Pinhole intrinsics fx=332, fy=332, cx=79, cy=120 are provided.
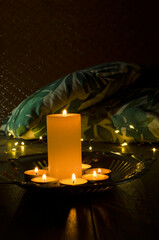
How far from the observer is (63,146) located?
69 centimetres

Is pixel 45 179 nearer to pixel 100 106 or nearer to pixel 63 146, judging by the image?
pixel 63 146

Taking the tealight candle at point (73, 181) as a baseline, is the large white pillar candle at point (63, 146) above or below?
above

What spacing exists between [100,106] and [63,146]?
2.68 ft

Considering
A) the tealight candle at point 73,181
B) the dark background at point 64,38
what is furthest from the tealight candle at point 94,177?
the dark background at point 64,38

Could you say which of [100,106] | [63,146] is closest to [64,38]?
[100,106]

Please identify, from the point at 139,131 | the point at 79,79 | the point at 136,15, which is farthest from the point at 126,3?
the point at 139,131

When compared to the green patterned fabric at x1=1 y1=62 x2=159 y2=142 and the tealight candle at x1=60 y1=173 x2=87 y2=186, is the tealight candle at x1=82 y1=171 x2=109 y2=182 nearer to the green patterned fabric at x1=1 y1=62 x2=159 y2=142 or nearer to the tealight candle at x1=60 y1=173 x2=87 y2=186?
the tealight candle at x1=60 y1=173 x2=87 y2=186

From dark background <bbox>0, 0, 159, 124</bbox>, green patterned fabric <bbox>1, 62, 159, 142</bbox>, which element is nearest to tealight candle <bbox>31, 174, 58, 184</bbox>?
green patterned fabric <bbox>1, 62, 159, 142</bbox>

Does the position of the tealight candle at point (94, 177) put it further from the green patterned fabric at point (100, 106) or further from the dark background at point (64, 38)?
the dark background at point (64, 38)

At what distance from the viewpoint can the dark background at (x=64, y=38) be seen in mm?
2143

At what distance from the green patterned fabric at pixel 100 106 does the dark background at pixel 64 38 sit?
687mm

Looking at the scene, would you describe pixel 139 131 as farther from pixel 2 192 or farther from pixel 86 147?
pixel 2 192

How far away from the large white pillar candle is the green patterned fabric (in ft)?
1.95

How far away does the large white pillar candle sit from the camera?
69cm
